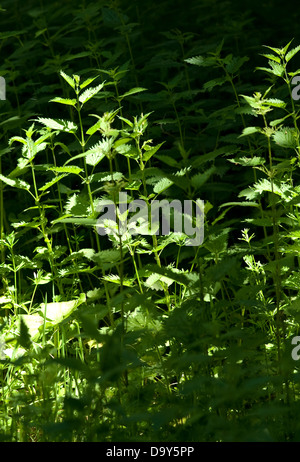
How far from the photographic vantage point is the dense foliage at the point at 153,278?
2.12 metres

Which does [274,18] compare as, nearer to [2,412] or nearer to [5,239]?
[5,239]

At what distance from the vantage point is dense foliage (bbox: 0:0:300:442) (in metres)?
2.12

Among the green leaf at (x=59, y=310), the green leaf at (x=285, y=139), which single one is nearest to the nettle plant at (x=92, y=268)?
the green leaf at (x=59, y=310)

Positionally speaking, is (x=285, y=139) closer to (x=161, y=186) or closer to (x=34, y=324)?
(x=161, y=186)

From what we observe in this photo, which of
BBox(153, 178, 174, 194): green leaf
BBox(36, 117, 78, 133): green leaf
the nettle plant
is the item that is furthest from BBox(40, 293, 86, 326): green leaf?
BBox(36, 117, 78, 133): green leaf

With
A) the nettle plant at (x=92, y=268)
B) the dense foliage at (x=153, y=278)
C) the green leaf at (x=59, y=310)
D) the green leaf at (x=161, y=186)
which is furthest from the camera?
the green leaf at (x=59, y=310)

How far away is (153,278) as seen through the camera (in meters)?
2.75

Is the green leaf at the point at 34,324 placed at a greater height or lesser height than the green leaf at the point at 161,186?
lesser

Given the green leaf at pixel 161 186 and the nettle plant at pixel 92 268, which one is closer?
the nettle plant at pixel 92 268

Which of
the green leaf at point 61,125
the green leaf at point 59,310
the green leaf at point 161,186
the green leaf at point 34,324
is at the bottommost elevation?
the green leaf at point 34,324

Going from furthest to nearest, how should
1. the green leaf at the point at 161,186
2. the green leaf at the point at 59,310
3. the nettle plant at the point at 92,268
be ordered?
the green leaf at the point at 59,310, the green leaf at the point at 161,186, the nettle plant at the point at 92,268

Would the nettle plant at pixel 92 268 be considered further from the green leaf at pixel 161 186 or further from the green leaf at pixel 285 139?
the green leaf at pixel 285 139

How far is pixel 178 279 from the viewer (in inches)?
88.1

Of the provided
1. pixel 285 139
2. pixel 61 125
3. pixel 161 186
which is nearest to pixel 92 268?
pixel 161 186
